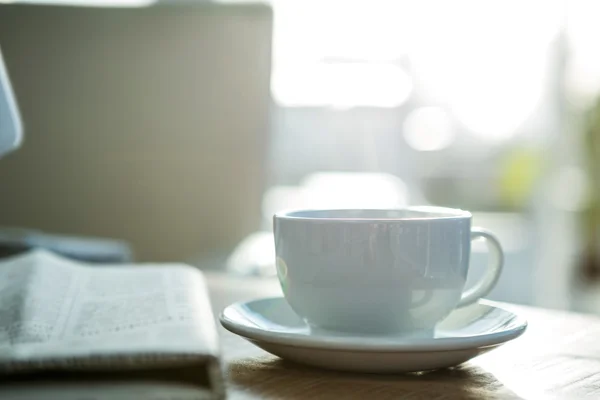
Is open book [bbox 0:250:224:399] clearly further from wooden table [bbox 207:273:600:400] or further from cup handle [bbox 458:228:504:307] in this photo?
cup handle [bbox 458:228:504:307]

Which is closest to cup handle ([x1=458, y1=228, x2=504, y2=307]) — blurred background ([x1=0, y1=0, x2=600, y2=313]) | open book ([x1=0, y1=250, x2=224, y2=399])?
open book ([x1=0, y1=250, x2=224, y2=399])

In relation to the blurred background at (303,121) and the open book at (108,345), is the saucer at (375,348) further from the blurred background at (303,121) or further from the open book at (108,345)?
the blurred background at (303,121)

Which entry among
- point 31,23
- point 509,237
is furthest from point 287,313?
point 509,237

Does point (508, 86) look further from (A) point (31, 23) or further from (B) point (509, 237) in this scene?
(A) point (31, 23)

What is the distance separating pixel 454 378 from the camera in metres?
0.39

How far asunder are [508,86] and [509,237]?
564 millimetres

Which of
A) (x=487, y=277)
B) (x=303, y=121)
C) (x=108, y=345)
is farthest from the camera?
(x=303, y=121)

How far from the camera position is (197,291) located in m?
0.48

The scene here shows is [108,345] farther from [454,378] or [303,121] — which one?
[303,121]

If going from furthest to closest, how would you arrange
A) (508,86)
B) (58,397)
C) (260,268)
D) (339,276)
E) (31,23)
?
(508,86), (31,23), (260,268), (339,276), (58,397)

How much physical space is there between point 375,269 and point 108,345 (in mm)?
153

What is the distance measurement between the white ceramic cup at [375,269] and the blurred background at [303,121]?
994mm

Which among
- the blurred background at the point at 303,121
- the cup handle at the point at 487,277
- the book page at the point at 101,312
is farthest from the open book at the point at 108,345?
the blurred background at the point at 303,121

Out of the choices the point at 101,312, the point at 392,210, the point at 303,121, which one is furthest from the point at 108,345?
the point at 303,121
